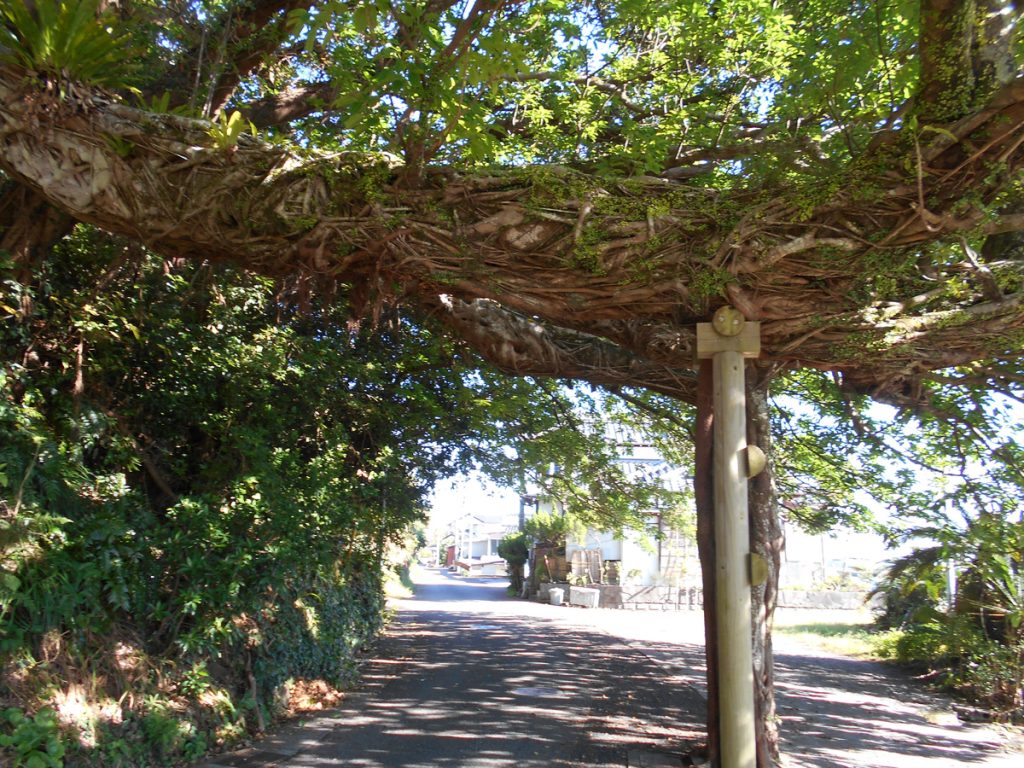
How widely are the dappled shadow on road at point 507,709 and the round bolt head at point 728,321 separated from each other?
3.77 meters

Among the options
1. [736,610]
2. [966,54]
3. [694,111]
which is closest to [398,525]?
[694,111]

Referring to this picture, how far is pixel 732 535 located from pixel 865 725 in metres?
5.89

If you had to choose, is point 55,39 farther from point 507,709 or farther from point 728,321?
point 507,709

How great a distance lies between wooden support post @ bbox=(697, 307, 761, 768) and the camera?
4707mm

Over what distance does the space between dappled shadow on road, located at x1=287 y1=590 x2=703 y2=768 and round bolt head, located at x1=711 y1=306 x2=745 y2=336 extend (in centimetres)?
377

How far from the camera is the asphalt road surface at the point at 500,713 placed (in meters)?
6.53

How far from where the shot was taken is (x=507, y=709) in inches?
334

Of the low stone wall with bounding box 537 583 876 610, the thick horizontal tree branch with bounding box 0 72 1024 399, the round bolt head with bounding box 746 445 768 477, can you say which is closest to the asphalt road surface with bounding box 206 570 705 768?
the round bolt head with bounding box 746 445 768 477

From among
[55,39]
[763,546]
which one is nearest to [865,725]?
[763,546]

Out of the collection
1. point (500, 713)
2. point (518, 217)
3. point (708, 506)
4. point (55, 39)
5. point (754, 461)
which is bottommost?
point (500, 713)

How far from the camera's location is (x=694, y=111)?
8.74 m

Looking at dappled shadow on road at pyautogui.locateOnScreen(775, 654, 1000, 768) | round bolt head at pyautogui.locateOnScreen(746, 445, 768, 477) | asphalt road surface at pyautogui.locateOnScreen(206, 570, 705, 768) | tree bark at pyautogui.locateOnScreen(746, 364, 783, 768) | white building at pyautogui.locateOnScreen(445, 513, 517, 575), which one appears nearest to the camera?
round bolt head at pyautogui.locateOnScreen(746, 445, 768, 477)

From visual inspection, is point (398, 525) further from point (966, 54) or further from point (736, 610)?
point (966, 54)

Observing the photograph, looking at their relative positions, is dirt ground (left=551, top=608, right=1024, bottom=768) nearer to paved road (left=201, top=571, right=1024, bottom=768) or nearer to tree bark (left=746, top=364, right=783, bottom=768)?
Answer: paved road (left=201, top=571, right=1024, bottom=768)
